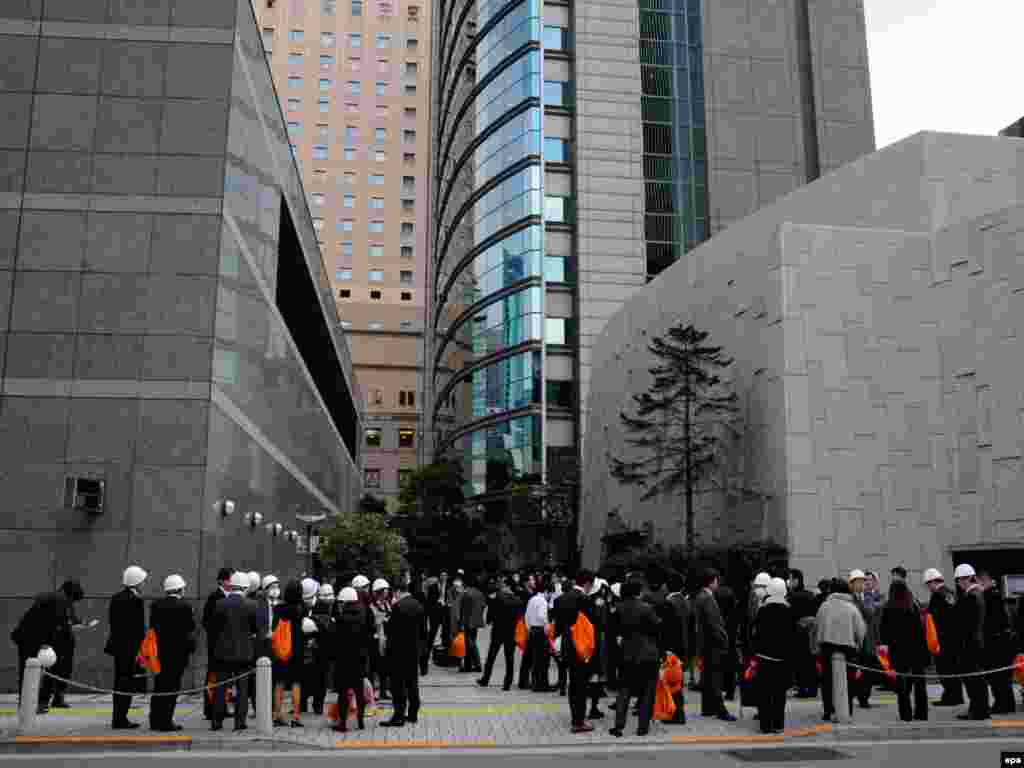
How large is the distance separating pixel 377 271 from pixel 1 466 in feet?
279

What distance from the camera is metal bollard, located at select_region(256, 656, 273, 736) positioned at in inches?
437

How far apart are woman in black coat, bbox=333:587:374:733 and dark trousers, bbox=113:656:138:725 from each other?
2.59 metres

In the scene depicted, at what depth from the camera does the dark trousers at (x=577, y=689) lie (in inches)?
457

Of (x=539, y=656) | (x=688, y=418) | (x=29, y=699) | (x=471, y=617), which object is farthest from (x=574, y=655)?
(x=688, y=418)

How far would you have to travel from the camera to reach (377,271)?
9950cm

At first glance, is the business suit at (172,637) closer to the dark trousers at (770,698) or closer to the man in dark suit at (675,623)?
the man in dark suit at (675,623)

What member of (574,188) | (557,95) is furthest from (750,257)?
(557,95)

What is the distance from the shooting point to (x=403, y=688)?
40.0 ft

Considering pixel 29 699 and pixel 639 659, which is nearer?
pixel 29 699

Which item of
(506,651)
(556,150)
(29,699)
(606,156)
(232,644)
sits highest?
(556,150)

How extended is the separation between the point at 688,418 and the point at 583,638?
73.7 feet

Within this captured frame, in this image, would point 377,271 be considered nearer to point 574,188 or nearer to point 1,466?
point 574,188

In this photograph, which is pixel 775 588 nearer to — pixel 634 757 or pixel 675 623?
pixel 675 623

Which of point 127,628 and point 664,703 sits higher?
point 127,628
